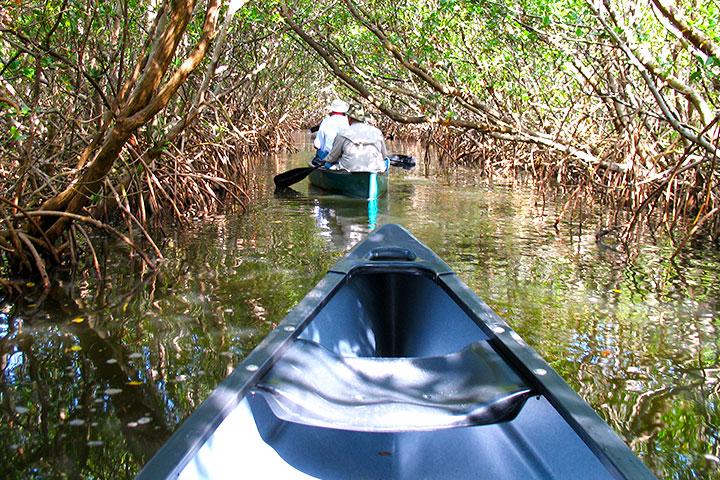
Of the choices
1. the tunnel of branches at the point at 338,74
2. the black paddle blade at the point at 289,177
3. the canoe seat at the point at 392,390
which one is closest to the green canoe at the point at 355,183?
the black paddle blade at the point at 289,177

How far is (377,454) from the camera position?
2465 millimetres

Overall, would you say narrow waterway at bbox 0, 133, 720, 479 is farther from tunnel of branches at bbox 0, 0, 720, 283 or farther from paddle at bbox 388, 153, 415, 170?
paddle at bbox 388, 153, 415, 170

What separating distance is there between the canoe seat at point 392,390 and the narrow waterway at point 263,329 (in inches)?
33.2

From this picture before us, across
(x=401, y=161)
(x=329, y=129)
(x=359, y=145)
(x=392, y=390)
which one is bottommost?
(x=392, y=390)

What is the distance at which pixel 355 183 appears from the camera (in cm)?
1075

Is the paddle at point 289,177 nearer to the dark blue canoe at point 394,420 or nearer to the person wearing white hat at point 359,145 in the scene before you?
the person wearing white hat at point 359,145

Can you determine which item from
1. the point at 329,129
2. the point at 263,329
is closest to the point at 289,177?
the point at 329,129

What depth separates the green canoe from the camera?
1063cm

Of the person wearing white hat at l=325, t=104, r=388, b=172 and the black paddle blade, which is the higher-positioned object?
the person wearing white hat at l=325, t=104, r=388, b=172

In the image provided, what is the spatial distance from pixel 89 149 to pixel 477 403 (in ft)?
13.2

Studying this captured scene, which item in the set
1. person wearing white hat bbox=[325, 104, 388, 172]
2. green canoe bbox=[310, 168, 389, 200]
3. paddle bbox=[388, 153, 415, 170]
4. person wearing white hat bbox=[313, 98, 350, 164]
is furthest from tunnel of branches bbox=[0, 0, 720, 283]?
paddle bbox=[388, 153, 415, 170]

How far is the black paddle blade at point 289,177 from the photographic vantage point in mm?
12055

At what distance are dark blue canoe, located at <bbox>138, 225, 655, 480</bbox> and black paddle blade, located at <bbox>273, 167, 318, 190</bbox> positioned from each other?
9004 millimetres

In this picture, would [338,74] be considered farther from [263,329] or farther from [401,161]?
[263,329]
